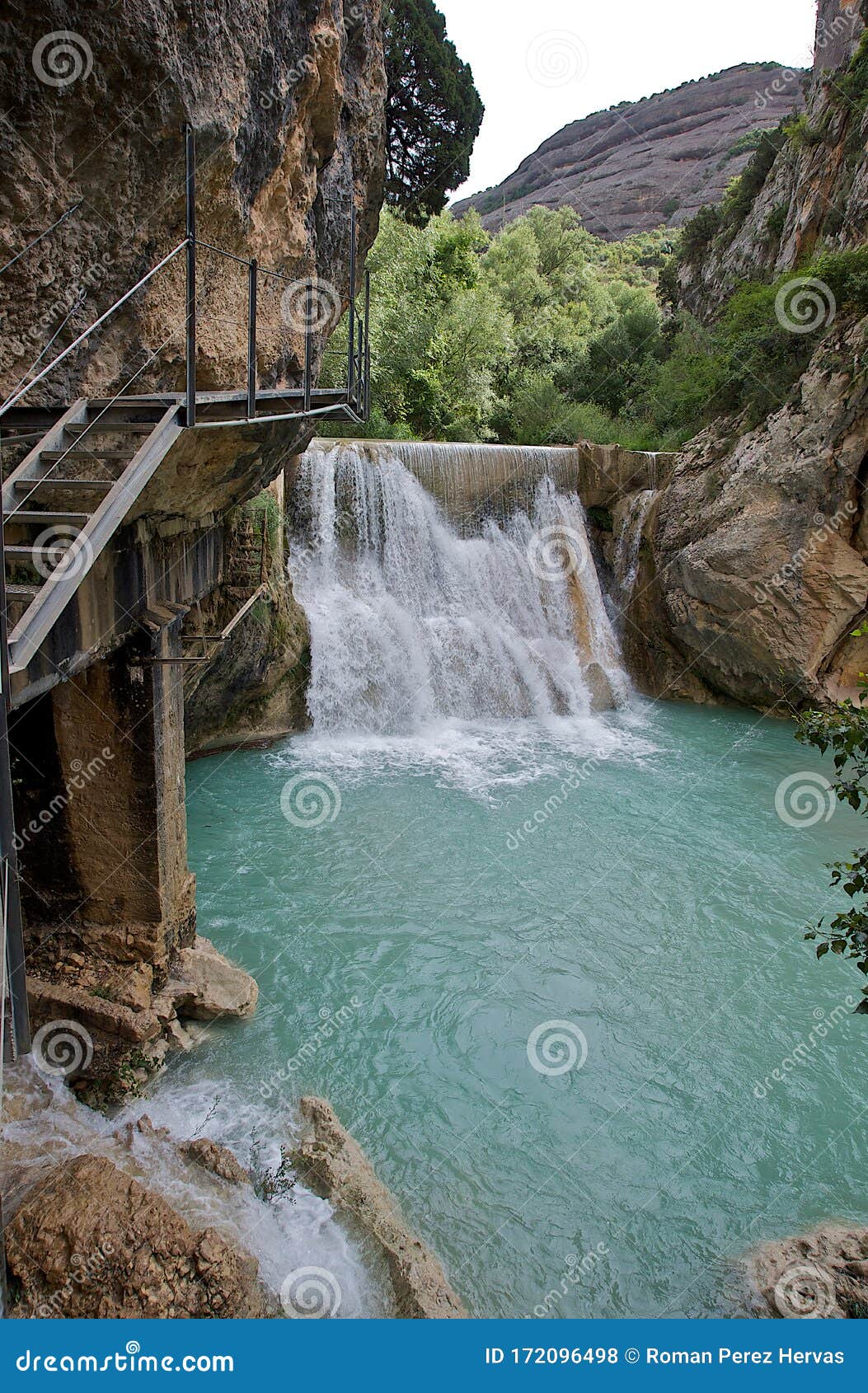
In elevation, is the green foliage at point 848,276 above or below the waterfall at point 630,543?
above

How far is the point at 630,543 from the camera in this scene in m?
16.0

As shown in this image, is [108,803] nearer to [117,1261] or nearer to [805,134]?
[117,1261]

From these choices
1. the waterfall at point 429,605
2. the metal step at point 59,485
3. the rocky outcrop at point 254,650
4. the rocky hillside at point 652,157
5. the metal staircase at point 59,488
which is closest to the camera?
the metal staircase at point 59,488

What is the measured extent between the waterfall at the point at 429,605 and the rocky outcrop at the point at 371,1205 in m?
8.17

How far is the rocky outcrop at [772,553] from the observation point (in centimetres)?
1235

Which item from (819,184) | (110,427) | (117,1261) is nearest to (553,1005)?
(117,1261)

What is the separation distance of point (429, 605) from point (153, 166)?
9681 millimetres

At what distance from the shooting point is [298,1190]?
423 cm

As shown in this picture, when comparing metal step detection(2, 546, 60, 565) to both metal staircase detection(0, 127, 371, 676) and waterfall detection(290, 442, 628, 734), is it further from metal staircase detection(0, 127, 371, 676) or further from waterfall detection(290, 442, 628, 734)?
waterfall detection(290, 442, 628, 734)

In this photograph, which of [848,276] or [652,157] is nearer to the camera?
[848,276]

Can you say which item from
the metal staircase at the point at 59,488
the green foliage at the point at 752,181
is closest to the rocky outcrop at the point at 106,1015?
the metal staircase at the point at 59,488

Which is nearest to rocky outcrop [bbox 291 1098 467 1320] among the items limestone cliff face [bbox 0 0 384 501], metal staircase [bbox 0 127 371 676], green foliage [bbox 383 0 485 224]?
metal staircase [bbox 0 127 371 676]

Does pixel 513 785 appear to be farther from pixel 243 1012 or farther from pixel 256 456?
pixel 256 456

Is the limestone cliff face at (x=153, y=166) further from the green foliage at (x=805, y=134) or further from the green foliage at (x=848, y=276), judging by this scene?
the green foliage at (x=805, y=134)
